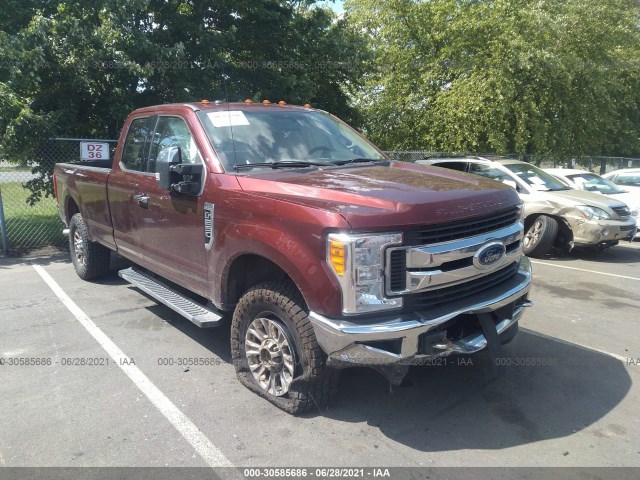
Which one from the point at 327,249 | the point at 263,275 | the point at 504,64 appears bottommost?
the point at 263,275

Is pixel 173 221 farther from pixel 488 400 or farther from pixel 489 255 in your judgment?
pixel 488 400

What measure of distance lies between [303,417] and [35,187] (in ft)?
27.4

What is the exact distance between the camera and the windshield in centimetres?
403

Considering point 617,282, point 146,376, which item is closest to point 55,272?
point 146,376

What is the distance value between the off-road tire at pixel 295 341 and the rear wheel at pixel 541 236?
642 centimetres

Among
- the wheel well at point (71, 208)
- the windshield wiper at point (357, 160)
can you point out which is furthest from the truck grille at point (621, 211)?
the wheel well at point (71, 208)

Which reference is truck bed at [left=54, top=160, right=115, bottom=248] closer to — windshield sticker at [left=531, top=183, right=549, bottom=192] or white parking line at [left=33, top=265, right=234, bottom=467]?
white parking line at [left=33, top=265, right=234, bottom=467]

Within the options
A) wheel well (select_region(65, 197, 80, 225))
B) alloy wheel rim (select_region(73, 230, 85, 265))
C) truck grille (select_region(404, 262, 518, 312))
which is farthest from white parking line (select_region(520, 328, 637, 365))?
Answer: wheel well (select_region(65, 197, 80, 225))

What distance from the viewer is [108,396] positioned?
3768 millimetres

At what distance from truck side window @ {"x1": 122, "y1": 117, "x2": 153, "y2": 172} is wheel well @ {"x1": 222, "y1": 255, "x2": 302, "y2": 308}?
5.94 feet

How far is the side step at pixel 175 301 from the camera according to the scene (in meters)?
3.94

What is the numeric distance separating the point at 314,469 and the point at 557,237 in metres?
7.61

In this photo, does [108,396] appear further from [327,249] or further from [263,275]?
[327,249]

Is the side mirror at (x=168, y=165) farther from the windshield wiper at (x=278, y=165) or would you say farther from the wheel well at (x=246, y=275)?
the wheel well at (x=246, y=275)
